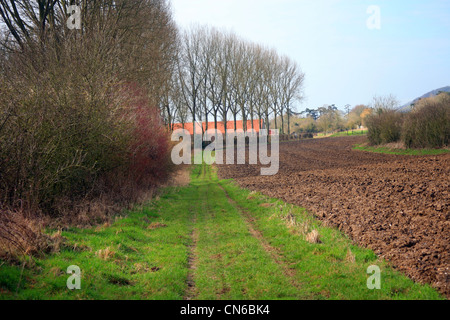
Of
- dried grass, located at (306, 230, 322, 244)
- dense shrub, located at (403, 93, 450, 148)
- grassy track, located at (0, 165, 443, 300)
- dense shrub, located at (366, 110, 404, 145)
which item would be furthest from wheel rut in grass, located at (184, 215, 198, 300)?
dense shrub, located at (366, 110, 404, 145)

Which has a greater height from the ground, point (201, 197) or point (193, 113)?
point (193, 113)

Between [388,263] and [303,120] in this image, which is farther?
[303,120]

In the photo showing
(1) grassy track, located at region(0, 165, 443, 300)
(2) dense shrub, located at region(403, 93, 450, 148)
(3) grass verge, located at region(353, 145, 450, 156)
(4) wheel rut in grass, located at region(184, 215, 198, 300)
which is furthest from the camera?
(2) dense shrub, located at region(403, 93, 450, 148)

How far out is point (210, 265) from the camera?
306 inches

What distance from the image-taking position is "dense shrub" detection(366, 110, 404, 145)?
39.4 metres

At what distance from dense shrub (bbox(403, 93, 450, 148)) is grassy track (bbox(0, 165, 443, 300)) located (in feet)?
82.8

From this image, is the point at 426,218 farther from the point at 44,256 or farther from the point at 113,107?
the point at 113,107

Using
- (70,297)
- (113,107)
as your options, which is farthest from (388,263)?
(113,107)

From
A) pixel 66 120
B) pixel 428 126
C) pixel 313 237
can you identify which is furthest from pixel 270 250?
pixel 428 126

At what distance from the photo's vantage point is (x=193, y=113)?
5569 centimetres

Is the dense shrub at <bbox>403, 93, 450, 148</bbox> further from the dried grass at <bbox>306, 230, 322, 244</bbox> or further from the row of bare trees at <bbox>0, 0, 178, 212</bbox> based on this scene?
the dried grass at <bbox>306, 230, 322, 244</bbox>

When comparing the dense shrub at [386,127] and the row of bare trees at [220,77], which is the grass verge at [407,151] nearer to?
the dense shrub at [386,127]

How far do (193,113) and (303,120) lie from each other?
2554 inches

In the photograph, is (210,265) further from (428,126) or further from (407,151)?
(407,151)
